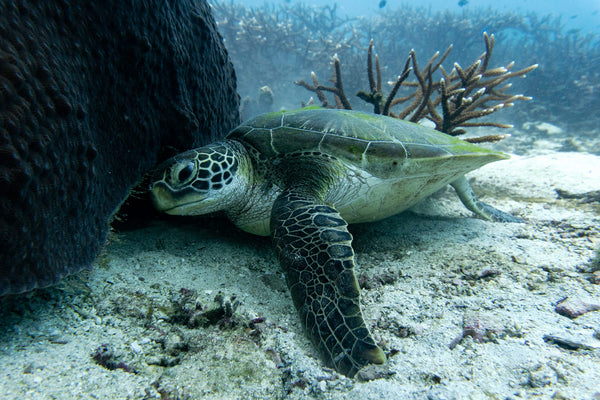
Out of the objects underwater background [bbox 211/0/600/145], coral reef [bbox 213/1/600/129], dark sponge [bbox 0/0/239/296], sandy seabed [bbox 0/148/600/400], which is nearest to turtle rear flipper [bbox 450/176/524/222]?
sandy seabed [bbox 0/148/600/400]

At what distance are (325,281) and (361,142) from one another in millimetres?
1222

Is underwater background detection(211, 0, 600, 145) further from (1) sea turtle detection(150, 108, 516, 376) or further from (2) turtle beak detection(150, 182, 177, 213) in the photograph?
(2) turtle beak detection(150, 182, 177, 213)

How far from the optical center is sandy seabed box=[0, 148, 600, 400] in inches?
39.1

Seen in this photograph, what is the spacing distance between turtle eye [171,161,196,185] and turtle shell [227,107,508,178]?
0.62 m

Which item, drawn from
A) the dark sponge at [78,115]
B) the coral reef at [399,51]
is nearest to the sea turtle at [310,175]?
the dark sponge at [78,115]

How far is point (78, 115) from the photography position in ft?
4.07

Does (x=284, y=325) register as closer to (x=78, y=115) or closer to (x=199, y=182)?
(x=199, y=182)

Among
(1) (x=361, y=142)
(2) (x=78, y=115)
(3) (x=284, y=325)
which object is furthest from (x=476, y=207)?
(2) (x=78, y=115)

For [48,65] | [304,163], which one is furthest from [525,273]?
[48,65]

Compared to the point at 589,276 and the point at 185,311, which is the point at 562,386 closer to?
the point at 589,276

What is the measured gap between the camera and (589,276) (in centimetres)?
161

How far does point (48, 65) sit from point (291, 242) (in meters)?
1.35

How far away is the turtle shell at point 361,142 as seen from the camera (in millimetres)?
2189

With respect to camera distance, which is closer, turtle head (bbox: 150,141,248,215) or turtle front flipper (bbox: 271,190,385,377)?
turtle front flipper (bbox: 271,190,385,377)
